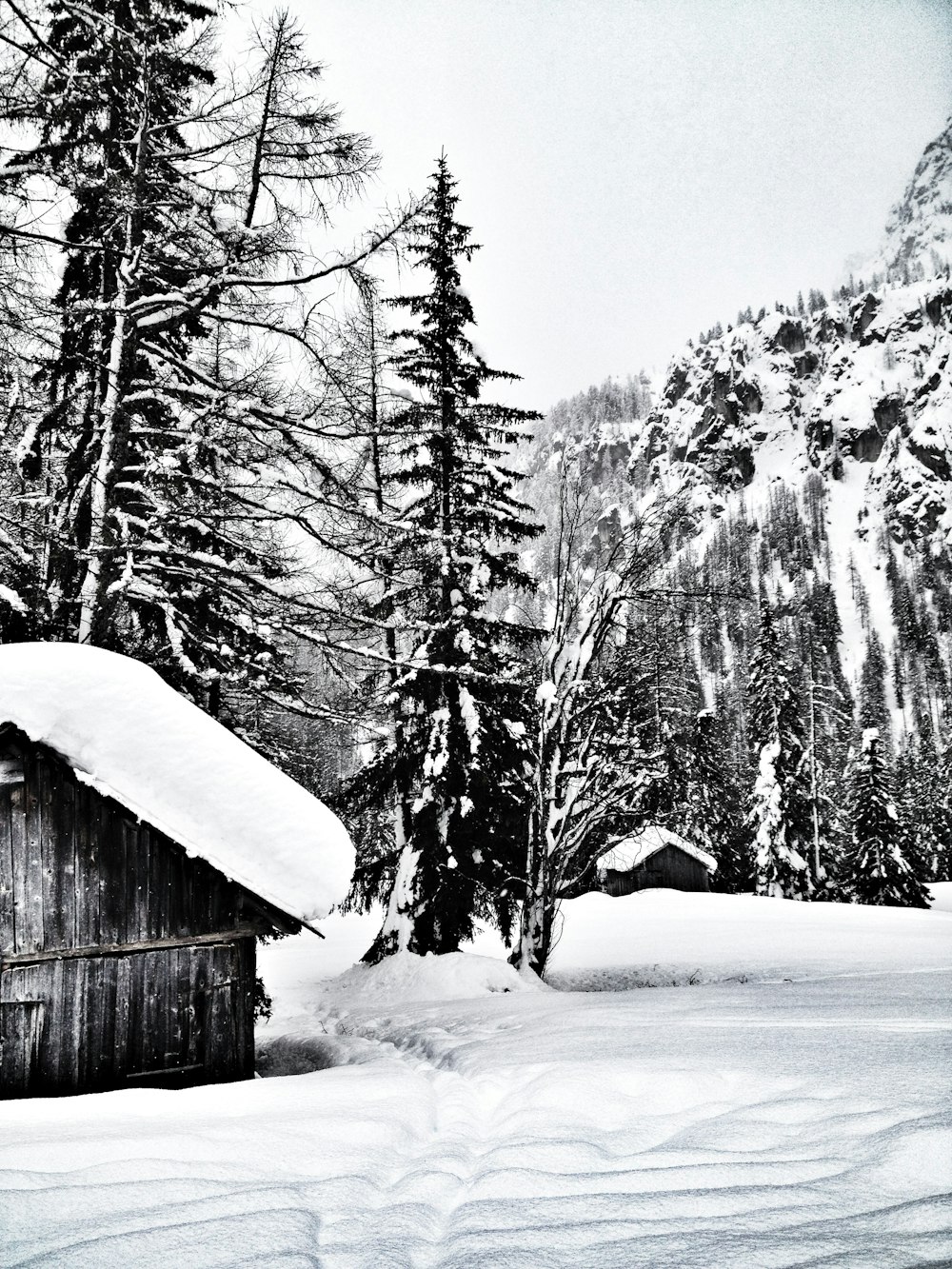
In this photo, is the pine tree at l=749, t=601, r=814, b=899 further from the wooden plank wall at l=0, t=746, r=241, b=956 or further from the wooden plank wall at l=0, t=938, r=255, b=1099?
the wooden plank wall at l=0, t=746, r=241, b=956

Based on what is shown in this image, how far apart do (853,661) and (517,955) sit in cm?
13560

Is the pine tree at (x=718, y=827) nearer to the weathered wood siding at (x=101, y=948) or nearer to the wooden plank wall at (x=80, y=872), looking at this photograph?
the weathered wood siding at (x=101, y=948)

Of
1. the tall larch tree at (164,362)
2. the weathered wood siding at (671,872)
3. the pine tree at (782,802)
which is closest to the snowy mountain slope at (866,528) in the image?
the weathered wood siding at (671,872)

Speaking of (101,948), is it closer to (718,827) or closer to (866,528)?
(718,827)

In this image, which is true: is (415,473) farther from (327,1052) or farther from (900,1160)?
(900,1160)

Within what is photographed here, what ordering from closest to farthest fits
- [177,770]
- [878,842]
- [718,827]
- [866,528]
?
1. [177,770]
2. [878,842]
3. [718,827]
4. [866,528]

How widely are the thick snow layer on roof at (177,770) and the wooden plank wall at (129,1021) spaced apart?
3.87 ft

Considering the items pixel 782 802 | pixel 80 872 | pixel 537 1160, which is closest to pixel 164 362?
pixel 80 872

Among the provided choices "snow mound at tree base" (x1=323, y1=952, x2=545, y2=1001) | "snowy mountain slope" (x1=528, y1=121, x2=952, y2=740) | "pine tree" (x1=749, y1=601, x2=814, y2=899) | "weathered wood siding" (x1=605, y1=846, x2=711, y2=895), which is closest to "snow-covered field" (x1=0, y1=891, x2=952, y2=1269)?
"snow mound at tree base" (x1=323, y1=952, x2=545, y2=1001)

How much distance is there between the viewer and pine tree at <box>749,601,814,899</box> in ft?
110

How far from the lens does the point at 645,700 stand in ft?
41.7

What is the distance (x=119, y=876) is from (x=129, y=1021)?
1.31 metres

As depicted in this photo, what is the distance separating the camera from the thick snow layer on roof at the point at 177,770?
6188 millimetres

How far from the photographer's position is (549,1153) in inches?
154
